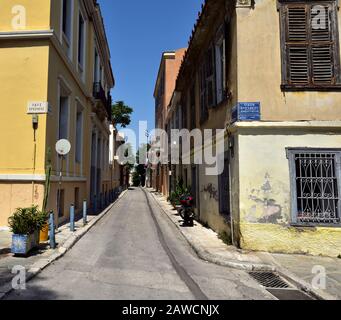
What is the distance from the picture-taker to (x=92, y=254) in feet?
24.2

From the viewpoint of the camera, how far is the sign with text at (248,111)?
766cm

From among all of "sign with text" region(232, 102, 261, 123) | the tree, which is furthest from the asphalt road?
the tree

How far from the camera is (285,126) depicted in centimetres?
763

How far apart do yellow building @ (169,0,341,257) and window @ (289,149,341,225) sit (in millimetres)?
21

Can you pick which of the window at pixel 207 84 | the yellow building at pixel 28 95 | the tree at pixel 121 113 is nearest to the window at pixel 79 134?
the yellow building at pixel 28 95

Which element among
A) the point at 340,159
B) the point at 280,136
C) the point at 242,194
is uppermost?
the point at 280,136

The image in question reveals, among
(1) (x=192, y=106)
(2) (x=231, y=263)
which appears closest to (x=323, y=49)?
(2) (x=231, y=263)

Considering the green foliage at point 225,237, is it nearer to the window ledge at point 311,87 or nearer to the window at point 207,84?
the window ledge at point 311,87

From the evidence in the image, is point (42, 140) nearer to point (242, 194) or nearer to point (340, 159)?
point (242, 194)

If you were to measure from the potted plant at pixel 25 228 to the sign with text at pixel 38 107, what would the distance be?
3.40 metres

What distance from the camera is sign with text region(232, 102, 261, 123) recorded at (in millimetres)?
7660

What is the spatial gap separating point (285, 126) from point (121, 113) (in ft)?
148

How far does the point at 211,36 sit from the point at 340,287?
8071 millimetres
